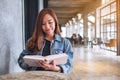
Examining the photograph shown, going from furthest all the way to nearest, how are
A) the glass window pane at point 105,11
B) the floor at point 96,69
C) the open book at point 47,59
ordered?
the glass window pane at point 105,11, the floor at point 96,69, the open book at point 47,59

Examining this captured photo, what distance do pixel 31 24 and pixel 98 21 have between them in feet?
42.4

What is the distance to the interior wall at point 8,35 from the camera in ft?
5.77

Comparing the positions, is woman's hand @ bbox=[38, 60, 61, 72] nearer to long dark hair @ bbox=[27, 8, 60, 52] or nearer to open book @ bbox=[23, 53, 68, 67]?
open book @ bbox=[23, 53, 68, 67]

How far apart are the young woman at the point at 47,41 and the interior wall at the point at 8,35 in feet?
0.43

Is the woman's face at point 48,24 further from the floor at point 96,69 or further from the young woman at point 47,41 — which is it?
the floor at point 96,69

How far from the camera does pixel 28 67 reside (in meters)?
1.82

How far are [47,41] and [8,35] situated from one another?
33 centimetres

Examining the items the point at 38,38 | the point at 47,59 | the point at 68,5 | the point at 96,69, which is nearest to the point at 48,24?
the point at 38,38

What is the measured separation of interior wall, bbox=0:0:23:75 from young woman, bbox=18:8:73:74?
0.13 meters

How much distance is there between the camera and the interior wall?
5.77 ft

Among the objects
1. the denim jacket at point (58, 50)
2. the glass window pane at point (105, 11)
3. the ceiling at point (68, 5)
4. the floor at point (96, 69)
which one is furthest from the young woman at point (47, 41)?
the ceiling at point (68, 5)

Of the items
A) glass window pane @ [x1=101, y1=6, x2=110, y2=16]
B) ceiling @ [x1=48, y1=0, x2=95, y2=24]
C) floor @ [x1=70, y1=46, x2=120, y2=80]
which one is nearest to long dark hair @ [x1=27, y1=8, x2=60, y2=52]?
floor @ [x1=70, y1=46, x2=120, y2=80]

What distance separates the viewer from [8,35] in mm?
1907

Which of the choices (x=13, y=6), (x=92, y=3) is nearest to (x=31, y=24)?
(x=13, y=6)
